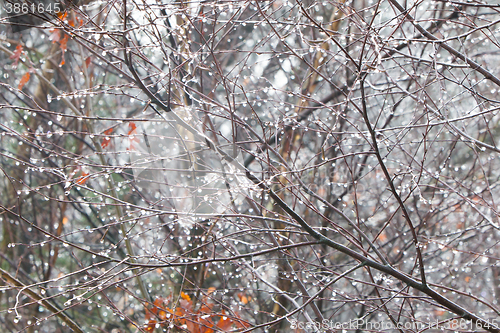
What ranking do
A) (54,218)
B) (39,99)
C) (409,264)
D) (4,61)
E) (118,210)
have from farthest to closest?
(4,61)
(54,218)
(39,99)
(409,264)
(118,210)

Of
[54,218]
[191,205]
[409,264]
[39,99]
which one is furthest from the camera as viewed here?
[54,218]

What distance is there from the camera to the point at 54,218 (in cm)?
518

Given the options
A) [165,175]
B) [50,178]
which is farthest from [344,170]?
[50,178]

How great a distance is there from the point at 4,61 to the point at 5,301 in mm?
3737

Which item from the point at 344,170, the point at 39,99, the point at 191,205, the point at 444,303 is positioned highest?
the point at 39,99

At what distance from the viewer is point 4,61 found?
555 centimetres

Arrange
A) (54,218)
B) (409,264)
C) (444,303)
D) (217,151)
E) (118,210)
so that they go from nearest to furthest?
(444,303), (217,151), (118,210), (409,264), (54,218)

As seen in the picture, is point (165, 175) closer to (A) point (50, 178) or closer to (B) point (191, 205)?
(B) point (191, 205)

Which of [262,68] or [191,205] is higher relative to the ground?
[262,68]

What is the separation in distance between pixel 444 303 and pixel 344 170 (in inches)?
85.0

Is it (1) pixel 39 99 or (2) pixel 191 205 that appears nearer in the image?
(2) pixel 191 205

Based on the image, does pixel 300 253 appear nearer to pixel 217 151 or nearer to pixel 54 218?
pixel 217 151

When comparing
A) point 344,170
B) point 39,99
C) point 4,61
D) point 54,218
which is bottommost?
point 54,218

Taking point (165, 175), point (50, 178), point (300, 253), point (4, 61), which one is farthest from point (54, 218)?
point (300, 253)
